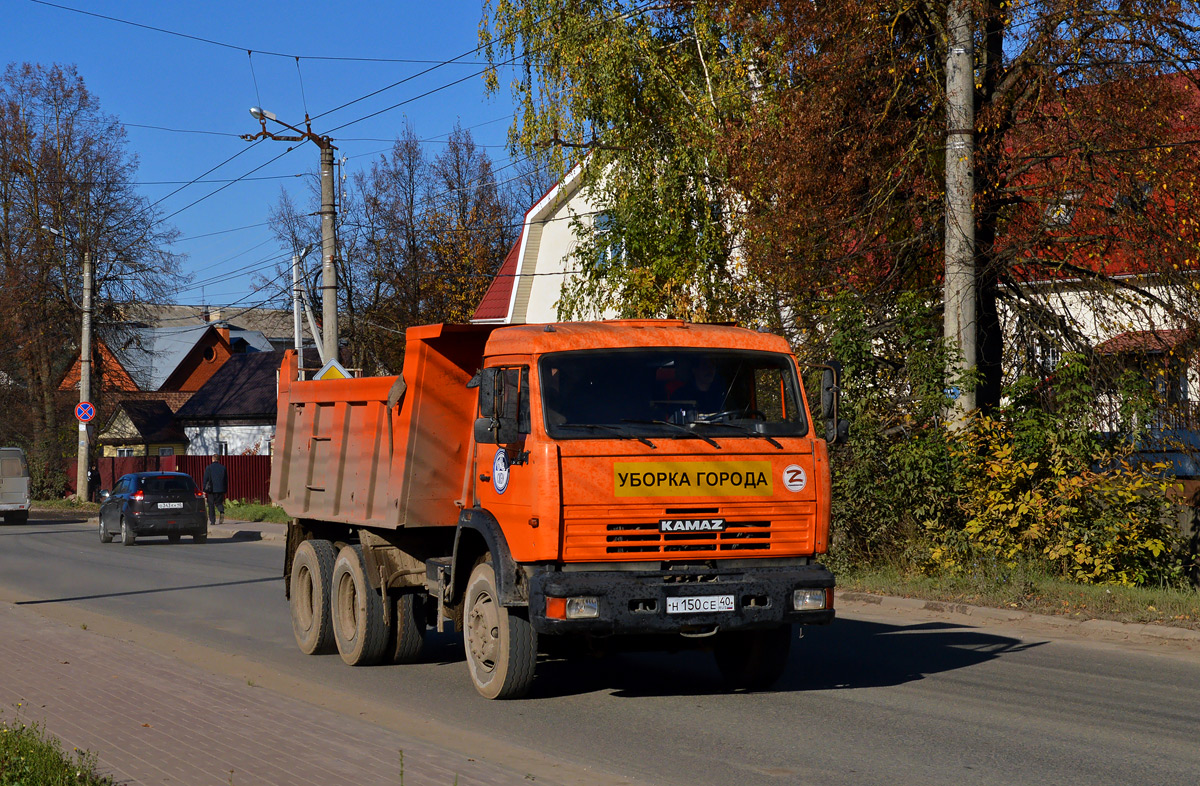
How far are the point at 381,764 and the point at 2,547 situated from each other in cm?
2394

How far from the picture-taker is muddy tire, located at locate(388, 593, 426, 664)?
10.4 metres

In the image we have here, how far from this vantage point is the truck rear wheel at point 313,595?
11.1 metres

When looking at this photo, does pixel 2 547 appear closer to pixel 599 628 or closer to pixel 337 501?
pixel 337 501

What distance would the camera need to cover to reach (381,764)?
6.50 metres

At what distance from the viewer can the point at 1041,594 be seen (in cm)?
1330

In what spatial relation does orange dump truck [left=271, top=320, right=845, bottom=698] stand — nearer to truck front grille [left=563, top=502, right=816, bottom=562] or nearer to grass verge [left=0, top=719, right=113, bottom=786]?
truck front grille [left=563, top=502, right=816, bottom=562]

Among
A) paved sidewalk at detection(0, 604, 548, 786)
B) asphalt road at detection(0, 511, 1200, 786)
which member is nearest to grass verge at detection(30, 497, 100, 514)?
asphalt road at detection(0, 511, 1200, 786)

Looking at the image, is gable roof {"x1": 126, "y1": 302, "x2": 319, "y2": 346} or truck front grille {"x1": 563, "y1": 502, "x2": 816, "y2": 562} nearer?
truck front grille {"x1": 563, "y1": 502, "x2": 816, "y2": 562}

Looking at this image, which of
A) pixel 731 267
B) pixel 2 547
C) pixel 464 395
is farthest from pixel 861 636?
pixel 2 547

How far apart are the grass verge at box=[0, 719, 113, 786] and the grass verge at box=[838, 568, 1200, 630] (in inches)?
365

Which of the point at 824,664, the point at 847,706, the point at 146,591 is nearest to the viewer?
the point at 847,706

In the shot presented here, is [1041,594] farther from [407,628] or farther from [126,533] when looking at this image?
[126,533]

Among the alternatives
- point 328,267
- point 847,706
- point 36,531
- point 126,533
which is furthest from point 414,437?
point 36,531

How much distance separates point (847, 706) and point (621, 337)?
2.88 metres
